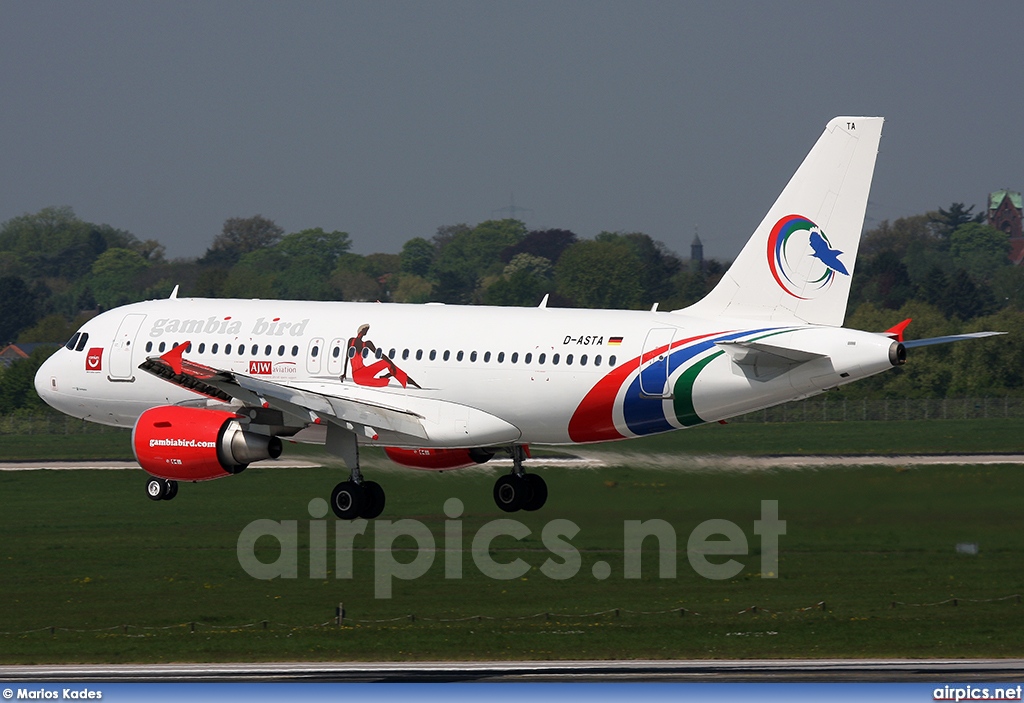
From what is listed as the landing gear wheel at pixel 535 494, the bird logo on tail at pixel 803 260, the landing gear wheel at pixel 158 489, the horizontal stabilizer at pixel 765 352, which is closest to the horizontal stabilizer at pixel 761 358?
the horizontal stabilizer at pixel 765 352

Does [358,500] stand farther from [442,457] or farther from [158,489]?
[158,489]

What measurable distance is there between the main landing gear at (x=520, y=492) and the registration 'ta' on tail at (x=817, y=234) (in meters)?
9.62

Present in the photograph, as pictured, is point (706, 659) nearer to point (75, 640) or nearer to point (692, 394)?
point (692, 394)

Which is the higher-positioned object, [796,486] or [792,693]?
[796,486]

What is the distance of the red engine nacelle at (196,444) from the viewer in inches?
2084

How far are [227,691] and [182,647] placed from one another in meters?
12.2

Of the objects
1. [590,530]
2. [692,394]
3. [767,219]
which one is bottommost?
[590,530]

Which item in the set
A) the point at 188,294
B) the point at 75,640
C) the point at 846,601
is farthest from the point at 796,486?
the point at 188,294

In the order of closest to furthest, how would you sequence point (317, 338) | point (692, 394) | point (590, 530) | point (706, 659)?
point (692, 394), point (317, 338), point (706, 659), point (590, 530)

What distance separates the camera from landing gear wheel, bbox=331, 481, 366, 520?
178 feet

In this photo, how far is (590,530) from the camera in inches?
2719

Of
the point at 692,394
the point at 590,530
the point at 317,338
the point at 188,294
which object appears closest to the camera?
the point at 692,394

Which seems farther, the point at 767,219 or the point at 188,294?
the point at 188,294

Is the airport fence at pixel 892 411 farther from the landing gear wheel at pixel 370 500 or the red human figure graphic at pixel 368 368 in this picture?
the landing gear wheel at pixel 370 500
